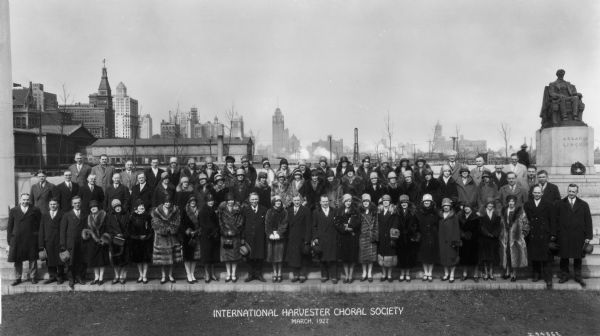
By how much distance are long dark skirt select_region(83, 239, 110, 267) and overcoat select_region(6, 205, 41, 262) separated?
1.04m

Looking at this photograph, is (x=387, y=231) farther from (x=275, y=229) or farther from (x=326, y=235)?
(x=275, y=229)

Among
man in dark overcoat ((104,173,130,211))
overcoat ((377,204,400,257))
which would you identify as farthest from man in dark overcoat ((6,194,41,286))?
overcoat ((377,204,400,257))

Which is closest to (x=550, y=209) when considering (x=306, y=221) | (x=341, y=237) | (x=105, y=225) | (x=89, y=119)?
(x=341, y=237)

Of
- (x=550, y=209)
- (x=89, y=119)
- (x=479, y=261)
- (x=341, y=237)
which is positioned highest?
(x=89, y=119)

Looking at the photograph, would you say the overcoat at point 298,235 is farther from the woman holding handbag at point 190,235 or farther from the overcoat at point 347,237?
the woman holding handbag at point 190,235

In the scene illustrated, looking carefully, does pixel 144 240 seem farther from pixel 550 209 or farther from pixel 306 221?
pixel 550 209

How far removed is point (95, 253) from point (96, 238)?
297 millimetres

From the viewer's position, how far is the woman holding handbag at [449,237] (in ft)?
25.3

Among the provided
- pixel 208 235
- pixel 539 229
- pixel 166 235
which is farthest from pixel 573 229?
pixel 166 235

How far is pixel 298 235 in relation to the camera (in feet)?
26.1

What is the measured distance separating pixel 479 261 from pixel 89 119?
111550 millimetres

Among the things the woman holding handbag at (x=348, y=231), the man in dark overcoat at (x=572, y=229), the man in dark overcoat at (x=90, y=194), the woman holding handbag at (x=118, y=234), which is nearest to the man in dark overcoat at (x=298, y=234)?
the woman holding handbag at (x=348, y=231)

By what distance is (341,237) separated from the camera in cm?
788

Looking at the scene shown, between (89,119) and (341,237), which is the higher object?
(89,119)
